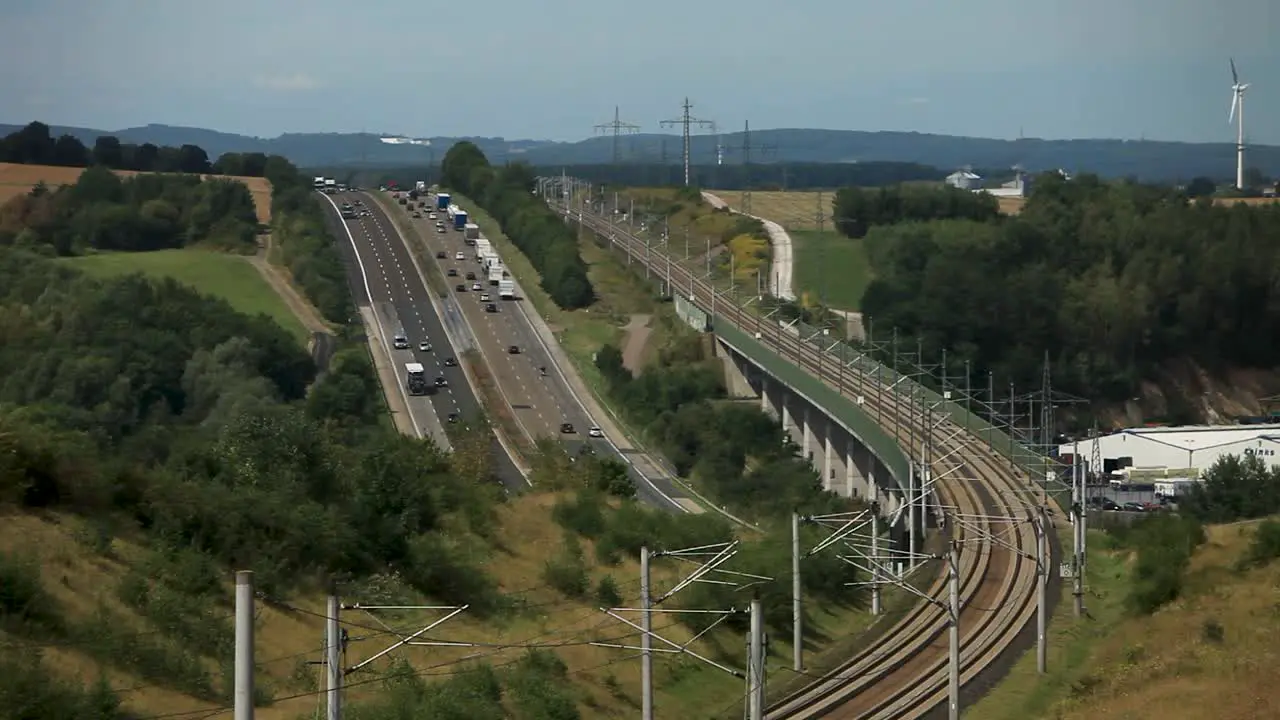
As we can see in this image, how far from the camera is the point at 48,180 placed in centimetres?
11031

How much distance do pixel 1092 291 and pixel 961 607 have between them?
6013 centimetres

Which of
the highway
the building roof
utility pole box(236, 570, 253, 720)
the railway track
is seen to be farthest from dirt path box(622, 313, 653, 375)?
utility pole box(236, 570, 253, 720)

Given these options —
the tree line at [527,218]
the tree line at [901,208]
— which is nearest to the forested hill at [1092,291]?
the tree line at [901,208]

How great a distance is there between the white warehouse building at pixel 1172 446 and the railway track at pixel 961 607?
9.39 m

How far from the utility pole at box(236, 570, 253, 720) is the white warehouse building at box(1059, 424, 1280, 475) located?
5828 centimetres

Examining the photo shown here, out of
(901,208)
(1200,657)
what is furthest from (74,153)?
(1200,657)

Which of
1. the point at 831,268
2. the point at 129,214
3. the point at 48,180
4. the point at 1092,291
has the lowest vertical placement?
the point at 1092,291

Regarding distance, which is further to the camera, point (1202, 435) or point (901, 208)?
point (901, 208)

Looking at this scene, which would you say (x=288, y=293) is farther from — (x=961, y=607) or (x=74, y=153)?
(x=961, y=607)

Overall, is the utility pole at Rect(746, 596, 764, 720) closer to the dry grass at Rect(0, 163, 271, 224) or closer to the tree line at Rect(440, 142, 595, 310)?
the tree line at Rect(440, 142, 595, 310)

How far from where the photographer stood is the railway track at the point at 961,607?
28.8 meters

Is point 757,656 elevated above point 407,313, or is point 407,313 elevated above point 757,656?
point 757,656

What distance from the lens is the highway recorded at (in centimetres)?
6259

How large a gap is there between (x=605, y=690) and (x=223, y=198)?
270ft
